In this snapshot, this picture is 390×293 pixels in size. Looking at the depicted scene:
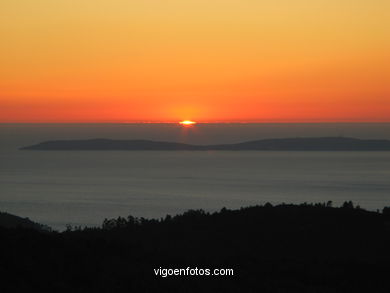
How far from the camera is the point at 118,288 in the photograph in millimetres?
15195

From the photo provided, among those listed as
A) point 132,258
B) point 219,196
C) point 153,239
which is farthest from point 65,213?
point 132,258

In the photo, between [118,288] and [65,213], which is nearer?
[118,288]

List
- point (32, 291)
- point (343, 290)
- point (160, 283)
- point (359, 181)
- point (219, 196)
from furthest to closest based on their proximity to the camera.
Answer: point (359, 181) → point (219, 196) → point (343, 290) → point (160, 283) → point (32, 291)

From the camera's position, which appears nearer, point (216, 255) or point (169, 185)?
point (216, 255)

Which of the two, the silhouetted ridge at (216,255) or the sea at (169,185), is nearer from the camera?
the silhouetted ridge at (216,255)

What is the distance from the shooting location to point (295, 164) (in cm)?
16500

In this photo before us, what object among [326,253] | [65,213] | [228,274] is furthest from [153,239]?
[65,213]

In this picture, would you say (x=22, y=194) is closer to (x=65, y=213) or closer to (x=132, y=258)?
(x=65, y=213)

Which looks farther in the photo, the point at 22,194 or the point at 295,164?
the point at 295,164

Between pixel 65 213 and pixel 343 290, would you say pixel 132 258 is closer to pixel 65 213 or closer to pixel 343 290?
pixel 343 290

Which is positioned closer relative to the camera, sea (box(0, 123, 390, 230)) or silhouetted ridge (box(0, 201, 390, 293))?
silhouetted ridge (box(0, 201, 390, 293))

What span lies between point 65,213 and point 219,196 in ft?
80.3

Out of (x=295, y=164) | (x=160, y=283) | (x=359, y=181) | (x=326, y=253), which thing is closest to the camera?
(x=160, y=283)

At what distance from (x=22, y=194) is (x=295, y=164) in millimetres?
75999
